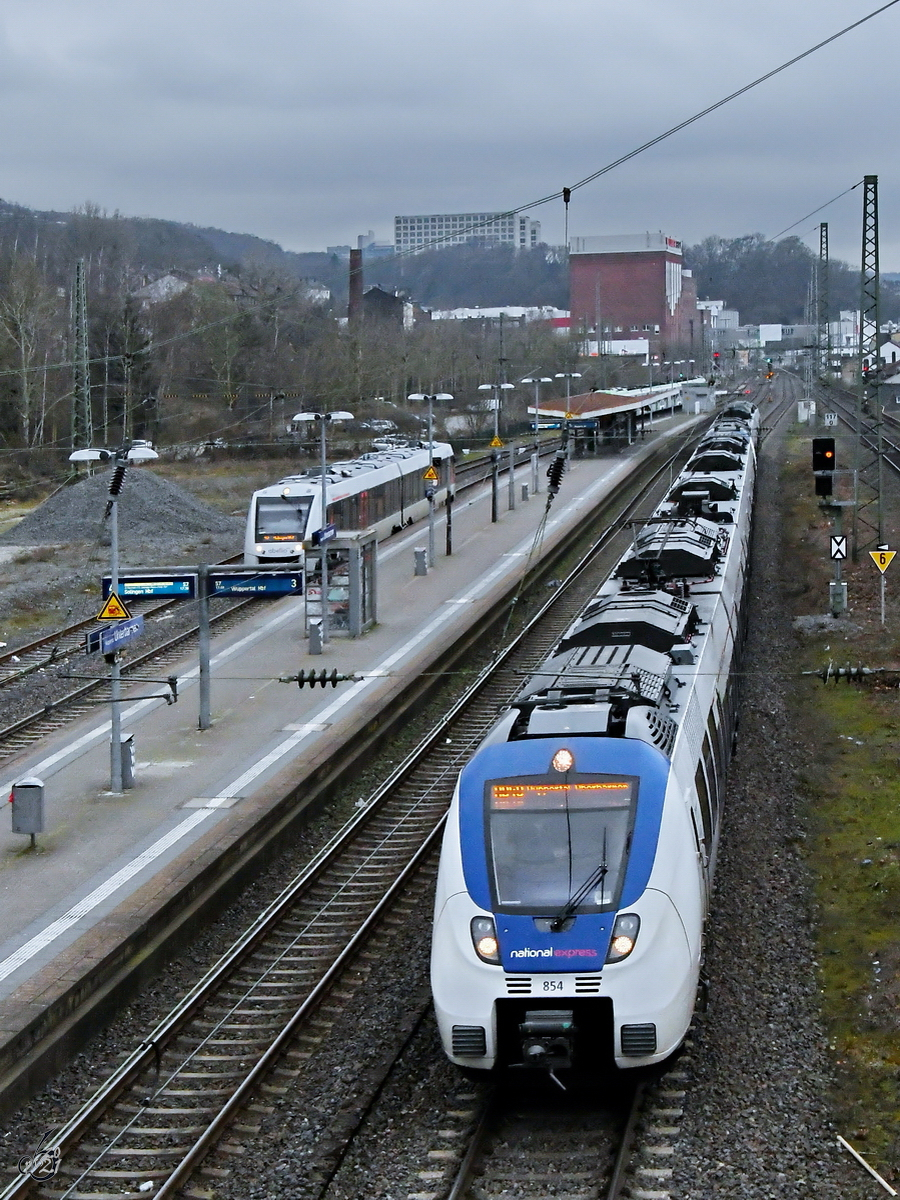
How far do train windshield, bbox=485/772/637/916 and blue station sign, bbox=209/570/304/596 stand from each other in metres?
10.6

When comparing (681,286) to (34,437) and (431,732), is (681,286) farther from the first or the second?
(431,732)

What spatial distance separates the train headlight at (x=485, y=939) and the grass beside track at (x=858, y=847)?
2.69 meters

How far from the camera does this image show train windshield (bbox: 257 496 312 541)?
34.2 meters

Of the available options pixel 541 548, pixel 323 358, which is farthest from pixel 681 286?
pixel 541 548

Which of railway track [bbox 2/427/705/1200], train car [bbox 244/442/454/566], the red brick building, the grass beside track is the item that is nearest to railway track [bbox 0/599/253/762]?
train car [bbox 244/442/454/566]

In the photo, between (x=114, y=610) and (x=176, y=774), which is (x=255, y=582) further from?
(x=176, y=774)

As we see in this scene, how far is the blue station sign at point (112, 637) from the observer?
1756 centimetres

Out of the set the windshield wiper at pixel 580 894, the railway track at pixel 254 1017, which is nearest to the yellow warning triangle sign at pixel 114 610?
the railway track at pixel 254 1017

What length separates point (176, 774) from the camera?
1909 centimetres

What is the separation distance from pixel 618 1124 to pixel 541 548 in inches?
1184

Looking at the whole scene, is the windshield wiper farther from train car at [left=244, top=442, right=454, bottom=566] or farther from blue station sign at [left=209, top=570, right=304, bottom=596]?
train car at [left=244, top=442, right=454, bottom=566]

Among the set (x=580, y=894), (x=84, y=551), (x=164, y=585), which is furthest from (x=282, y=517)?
(x=580, y=894)

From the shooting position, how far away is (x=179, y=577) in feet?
67.4

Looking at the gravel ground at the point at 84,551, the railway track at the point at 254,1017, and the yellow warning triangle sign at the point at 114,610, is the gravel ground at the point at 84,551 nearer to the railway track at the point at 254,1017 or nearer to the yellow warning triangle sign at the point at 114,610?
the yellow warning triangle sign at the point at 114,610
